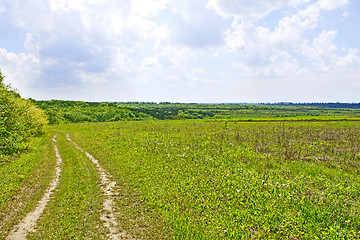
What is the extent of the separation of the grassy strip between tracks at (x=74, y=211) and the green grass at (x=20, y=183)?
1.08 metres

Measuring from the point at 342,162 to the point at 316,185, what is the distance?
302 inches

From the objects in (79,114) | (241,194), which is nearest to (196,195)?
(241,194)

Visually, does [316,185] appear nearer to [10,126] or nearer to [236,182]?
[236,182]

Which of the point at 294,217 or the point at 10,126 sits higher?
the point at 10,126

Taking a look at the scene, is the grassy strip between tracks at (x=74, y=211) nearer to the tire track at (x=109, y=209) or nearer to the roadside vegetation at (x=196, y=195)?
the roadside vegetation at (x=196, y=195)

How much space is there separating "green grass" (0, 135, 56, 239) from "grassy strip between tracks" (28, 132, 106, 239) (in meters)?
1.08

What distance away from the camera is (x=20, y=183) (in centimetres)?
1422

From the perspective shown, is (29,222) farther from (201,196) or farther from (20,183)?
(201,196)

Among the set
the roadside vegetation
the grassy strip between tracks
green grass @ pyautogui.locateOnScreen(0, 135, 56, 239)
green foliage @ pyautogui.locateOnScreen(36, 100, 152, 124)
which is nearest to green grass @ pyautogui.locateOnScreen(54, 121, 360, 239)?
the roadside vegetation

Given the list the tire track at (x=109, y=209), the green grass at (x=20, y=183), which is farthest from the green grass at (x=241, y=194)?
the green grass at (x=20, y=183)

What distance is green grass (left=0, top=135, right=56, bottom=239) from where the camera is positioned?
9.89 metres

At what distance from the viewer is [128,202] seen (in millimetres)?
11055

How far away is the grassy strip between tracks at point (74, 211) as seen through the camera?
8336 millimetres

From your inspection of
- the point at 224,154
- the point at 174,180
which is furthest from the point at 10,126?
the point at 224,154
